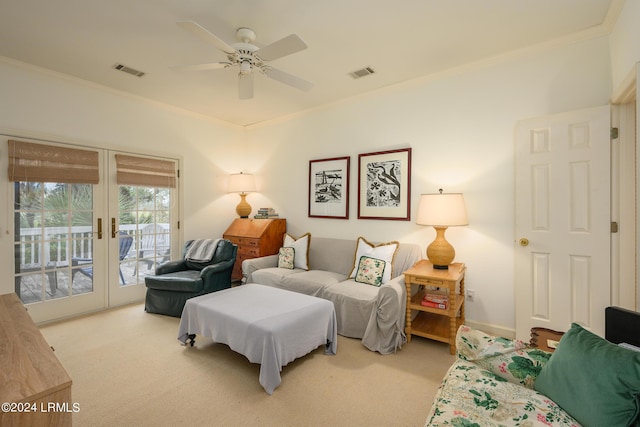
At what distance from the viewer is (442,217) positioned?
2807 millimetres

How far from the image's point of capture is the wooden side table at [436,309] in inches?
102

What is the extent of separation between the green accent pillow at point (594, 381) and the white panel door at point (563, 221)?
1.64 meters

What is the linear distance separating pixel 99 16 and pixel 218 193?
294cm

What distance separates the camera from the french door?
319 cm

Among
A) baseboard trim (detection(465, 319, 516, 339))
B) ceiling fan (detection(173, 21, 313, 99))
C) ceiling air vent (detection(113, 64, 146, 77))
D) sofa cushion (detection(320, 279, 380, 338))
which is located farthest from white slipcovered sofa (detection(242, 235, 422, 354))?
ceiling air vent (detection(113, 64, 146, 77))

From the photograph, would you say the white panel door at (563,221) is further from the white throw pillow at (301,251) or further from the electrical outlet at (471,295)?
the white throw pillow at (301,251)

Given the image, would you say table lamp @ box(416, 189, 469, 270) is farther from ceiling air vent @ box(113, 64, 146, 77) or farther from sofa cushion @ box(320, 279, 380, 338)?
ceiling air vent @ box(113, 64, 146, 77)

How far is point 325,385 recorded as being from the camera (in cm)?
215

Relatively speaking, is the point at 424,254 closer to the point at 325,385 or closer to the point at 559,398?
the point at 325,385

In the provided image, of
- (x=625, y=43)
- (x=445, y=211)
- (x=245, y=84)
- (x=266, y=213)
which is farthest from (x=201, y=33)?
(x=266, y=213)

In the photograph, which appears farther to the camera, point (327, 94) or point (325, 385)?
point (327, 94)

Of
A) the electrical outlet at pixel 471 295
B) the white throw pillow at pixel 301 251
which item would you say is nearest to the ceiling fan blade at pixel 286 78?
Result: the white throw pillow at pixel 301 251

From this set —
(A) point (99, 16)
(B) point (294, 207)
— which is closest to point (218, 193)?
(B) point (294, 207)

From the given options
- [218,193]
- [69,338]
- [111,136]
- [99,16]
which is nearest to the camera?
[99,16]
